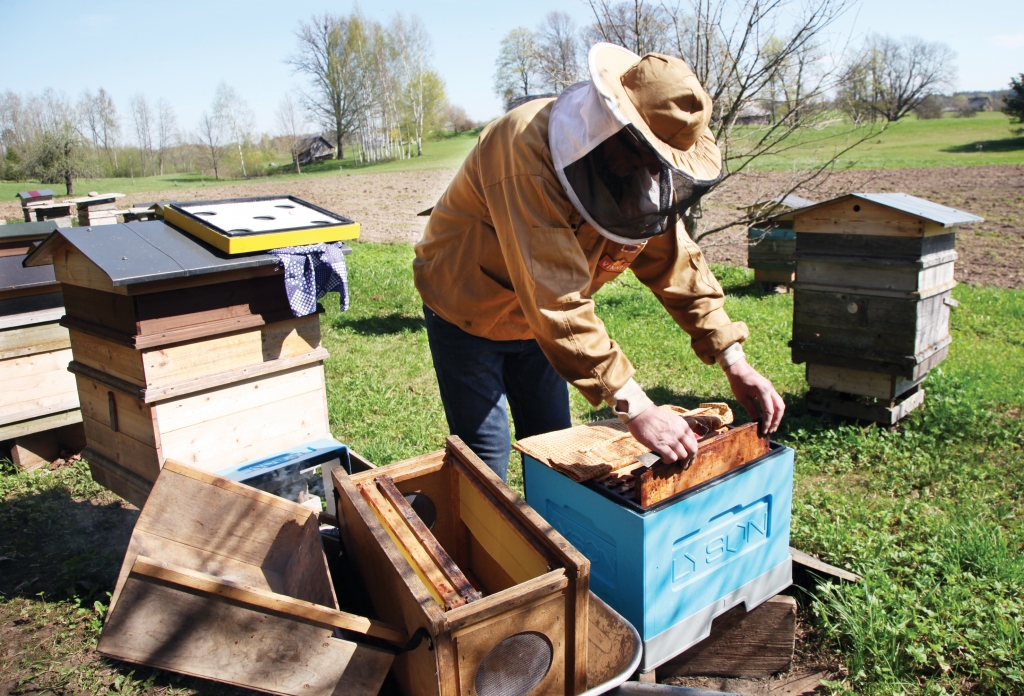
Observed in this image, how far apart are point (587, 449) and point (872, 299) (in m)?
2.87

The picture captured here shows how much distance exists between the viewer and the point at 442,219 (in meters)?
2.21

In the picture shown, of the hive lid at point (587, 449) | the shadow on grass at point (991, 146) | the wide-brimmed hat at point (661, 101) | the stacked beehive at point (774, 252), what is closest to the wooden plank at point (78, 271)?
the hive lid at point (587, 449)

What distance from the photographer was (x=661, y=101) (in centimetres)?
163

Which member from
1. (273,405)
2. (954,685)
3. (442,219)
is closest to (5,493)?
(273,405)

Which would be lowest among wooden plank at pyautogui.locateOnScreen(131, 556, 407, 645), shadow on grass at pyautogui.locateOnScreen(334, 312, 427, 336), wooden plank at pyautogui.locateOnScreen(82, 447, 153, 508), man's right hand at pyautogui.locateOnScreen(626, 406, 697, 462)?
shadow on grass at pyautogui.locateOnScreen(334, 312, 427, 336)

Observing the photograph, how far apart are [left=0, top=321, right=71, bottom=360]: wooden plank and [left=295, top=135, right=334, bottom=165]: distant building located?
178ft

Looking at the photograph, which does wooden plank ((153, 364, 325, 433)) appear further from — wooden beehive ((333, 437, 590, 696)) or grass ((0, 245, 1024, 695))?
wooden beehive ((333, 437, 590, 696))

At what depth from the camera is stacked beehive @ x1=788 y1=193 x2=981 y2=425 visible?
3971 mm

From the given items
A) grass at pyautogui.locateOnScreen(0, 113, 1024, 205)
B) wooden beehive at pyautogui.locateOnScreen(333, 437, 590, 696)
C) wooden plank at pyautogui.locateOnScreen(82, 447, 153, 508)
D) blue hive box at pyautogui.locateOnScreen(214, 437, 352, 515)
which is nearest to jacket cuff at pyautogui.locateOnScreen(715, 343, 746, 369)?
wooden beehive at pyautogui.locateOnScreen(333, 437, 590, 696)

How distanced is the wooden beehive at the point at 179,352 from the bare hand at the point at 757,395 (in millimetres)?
1781

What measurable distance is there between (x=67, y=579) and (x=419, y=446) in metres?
1.87

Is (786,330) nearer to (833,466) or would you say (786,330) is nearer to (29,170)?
(833,466)

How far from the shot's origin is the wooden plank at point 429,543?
5.11ft

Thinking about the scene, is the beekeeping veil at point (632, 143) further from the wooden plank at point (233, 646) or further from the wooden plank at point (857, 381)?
the wooden plank at point (857, 381)
